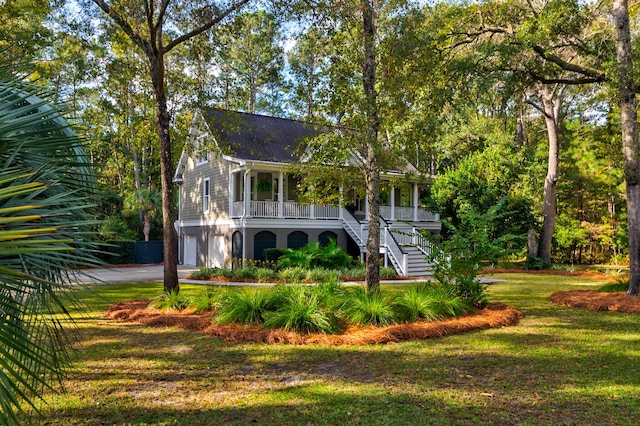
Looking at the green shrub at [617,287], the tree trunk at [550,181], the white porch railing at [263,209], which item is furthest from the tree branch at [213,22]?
the tree trunk at [550,181]

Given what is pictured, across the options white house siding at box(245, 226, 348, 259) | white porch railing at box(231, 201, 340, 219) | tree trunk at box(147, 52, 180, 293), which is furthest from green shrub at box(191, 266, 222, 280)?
tree trunk at box(147, 52, 180, 293)

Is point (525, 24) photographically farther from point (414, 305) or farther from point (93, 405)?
point (93, 405)

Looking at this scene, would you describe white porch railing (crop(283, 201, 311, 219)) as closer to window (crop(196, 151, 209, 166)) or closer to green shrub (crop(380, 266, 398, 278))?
green shrub (crop(380, 266, 398, 278))

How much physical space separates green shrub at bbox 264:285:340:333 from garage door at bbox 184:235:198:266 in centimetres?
1758

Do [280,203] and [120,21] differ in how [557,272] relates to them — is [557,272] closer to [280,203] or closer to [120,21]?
[280,203]

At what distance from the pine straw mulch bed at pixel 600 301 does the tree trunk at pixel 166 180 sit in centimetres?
901

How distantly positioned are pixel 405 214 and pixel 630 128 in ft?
42.7

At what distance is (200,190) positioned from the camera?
2361 centimetres

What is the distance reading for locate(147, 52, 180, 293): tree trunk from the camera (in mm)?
10266

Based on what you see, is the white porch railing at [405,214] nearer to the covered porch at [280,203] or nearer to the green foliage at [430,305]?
the covered porch at [280,203]

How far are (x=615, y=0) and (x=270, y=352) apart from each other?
11477mm

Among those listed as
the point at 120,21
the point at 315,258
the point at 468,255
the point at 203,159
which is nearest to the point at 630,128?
the point at 468,255

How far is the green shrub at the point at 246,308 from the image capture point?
25.9 ft

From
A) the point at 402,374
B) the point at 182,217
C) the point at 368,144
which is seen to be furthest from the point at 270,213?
the point at 402,374
